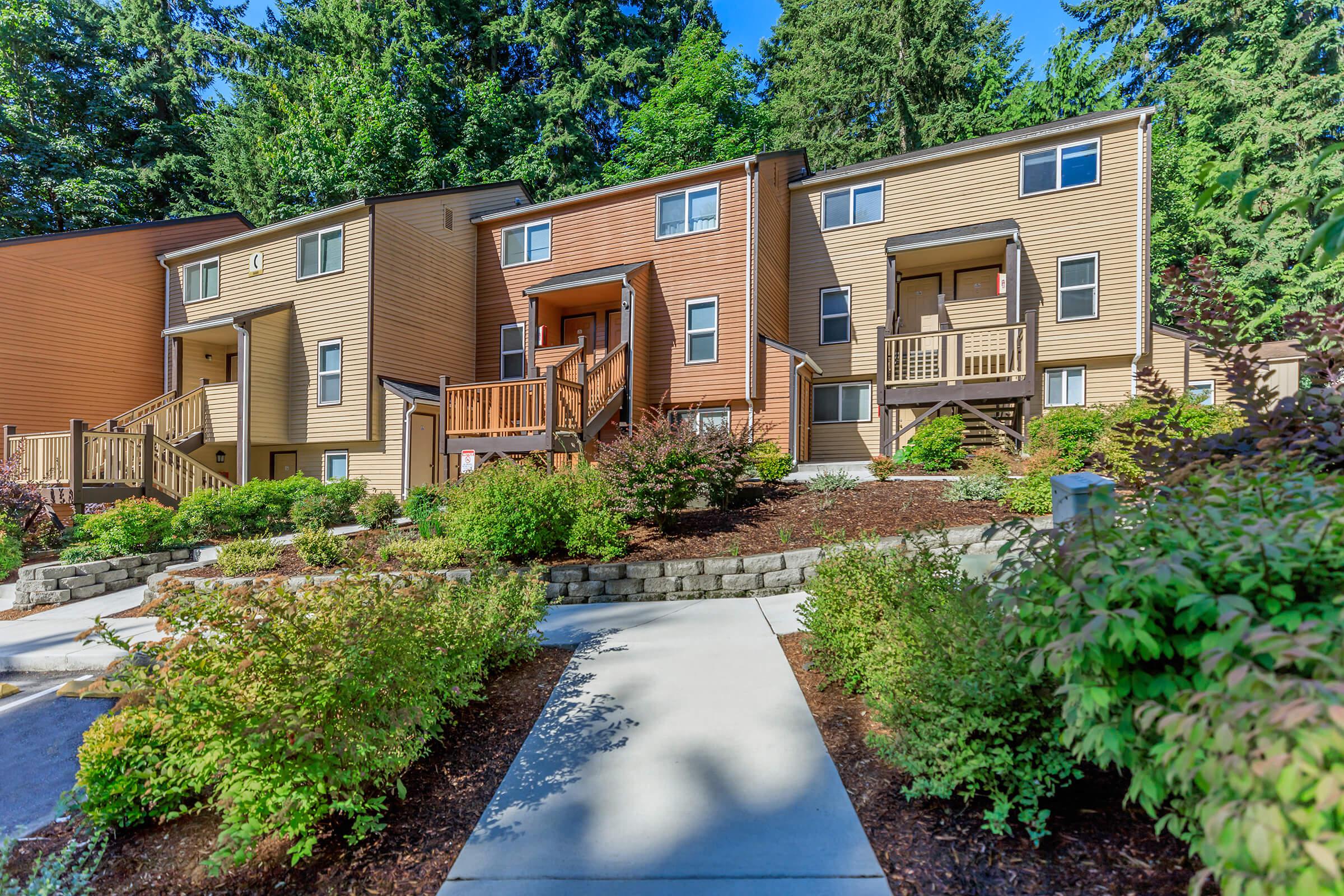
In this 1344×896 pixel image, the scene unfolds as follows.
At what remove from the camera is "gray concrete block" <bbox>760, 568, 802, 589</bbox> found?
21.9ft

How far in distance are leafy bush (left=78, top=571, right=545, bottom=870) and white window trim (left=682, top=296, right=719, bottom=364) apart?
11.4 meters

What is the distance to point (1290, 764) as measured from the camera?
123 centimetres

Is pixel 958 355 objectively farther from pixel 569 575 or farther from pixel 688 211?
pixel 569 575

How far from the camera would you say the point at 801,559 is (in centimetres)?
671

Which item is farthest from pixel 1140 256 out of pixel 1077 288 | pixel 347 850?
pixel 347 850

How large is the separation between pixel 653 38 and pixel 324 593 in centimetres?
3096

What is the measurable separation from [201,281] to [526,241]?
9.22m

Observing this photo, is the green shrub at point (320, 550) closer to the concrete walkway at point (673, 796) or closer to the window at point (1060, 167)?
the concrete walkway at point (673, 796)

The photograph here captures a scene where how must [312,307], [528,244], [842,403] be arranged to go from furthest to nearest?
[528,244] → [842,403] → [312,307]

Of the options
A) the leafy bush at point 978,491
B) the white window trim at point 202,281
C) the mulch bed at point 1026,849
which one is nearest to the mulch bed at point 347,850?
the mulch bed at point 1026,849

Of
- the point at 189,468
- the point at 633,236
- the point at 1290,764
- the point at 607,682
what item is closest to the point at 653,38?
the point at 633,236

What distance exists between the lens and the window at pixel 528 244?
16.1 meters

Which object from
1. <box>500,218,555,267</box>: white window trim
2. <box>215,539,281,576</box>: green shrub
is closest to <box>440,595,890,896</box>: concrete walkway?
<box>215,539,281,576</box>: green shrub

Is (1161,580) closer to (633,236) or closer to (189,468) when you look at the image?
(633,236)
